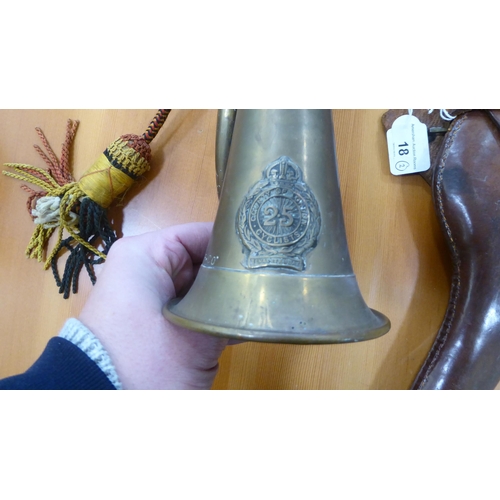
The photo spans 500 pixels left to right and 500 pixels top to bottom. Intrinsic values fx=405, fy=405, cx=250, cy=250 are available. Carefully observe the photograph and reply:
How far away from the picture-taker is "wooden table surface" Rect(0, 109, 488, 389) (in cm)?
99

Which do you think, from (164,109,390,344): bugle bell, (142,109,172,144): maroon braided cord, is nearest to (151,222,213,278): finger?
(164,109,390,344): bugle bell

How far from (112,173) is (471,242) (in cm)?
84

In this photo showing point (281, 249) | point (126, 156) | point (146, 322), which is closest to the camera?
point (281, 249)

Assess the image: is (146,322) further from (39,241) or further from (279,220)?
(39,241)

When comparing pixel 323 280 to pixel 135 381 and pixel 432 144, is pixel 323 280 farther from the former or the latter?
pixel 432 144

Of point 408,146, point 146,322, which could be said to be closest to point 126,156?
point 146,322

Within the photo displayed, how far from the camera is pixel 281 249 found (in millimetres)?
579

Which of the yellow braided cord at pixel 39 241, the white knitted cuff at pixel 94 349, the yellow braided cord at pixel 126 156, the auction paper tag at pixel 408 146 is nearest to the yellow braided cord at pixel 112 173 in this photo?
the yellow braided cord at pixel 126 156

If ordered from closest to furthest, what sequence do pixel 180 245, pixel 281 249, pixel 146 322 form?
pixel 281 249 < pixel 146 322 < pixel 180 245

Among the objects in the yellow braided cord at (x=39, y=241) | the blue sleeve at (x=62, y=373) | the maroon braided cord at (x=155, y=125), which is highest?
the maroon braided cord at (x=155, y=125)

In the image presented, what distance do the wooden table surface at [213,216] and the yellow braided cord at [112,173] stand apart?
0.06m

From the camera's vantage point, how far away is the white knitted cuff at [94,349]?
0.67m

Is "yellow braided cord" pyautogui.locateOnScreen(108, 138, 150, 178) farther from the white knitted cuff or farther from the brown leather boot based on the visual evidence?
the brown leather boot

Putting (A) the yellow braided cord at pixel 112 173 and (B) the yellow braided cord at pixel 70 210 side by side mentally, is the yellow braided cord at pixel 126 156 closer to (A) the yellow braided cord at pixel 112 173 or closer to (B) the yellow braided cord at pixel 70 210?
(A) the yellow braided cord at pixel 112 173
